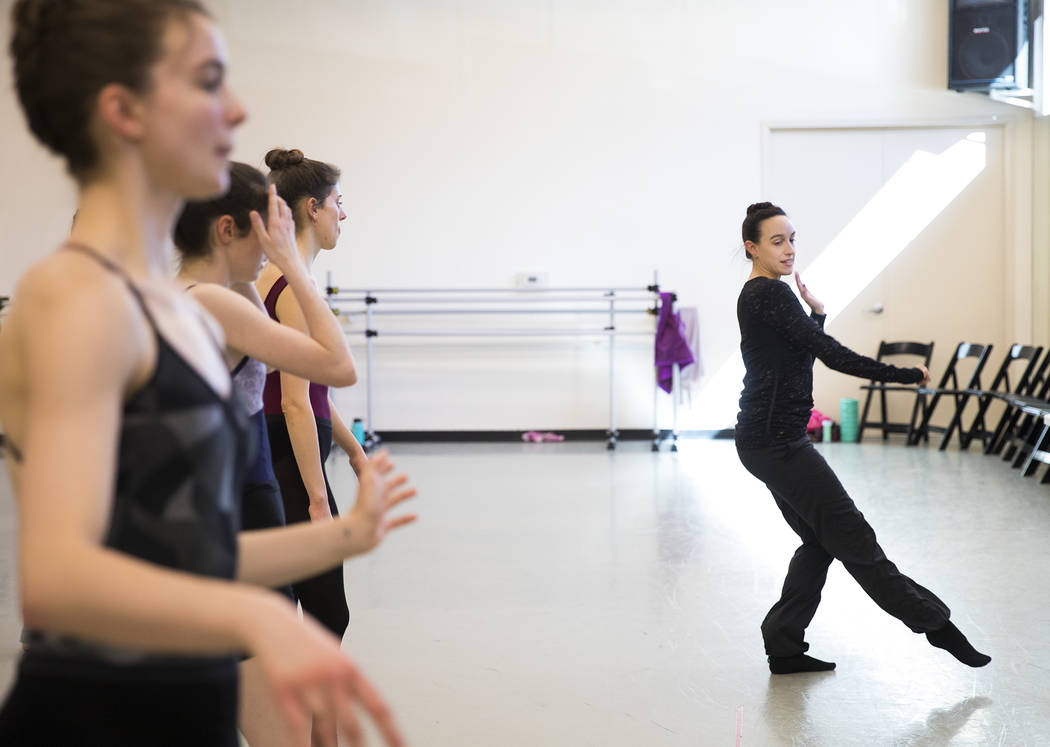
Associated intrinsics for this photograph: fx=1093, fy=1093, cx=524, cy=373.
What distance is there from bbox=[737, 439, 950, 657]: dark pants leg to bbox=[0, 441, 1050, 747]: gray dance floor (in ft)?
0.60

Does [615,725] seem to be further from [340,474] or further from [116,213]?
[340,474]

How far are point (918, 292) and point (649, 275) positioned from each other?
209cm

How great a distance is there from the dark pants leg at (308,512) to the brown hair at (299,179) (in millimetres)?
478

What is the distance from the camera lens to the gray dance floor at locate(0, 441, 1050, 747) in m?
2.73

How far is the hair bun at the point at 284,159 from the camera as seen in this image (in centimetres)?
235

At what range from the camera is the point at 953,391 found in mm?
7668

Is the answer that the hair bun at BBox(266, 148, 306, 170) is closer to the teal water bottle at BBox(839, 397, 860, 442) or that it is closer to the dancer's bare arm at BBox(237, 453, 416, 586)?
the dancer's bare arm at BBox(237, 453, 416, 586)

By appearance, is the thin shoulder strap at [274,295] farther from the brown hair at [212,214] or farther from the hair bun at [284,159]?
the brown hair at [212,214]

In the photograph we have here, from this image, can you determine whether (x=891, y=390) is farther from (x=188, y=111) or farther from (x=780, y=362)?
(x=188, y=111)

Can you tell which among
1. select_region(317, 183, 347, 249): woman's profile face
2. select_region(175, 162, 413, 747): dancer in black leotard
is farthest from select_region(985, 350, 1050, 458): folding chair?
select_region(175, 162, 413, 747): dancer in black leotard

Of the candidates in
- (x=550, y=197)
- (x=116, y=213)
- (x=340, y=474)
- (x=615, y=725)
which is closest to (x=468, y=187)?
(x=550, y=197)

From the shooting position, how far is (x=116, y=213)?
88 centimetres

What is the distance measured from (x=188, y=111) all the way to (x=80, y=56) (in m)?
0.09

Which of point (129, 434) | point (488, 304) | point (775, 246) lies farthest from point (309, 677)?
point (488, 304)
